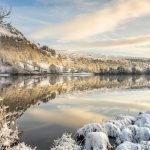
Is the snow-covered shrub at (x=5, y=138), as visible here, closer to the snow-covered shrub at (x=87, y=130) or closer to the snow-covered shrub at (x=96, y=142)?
the snow-covered shrub at (x=96, y=142)

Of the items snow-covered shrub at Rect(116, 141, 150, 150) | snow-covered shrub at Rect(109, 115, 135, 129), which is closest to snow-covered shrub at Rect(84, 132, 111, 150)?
snow-covered shrub at Rect(116, 141, 150, 150)

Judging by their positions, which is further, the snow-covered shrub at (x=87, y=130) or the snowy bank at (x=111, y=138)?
the snow-covered shrub at (x=87, y=130)

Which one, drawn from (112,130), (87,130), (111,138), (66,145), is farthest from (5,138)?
(112,130)

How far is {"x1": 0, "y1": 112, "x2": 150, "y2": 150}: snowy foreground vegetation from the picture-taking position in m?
17.8

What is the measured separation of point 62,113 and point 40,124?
7.31 m

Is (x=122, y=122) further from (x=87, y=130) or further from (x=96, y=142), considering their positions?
(x=96, y=142)

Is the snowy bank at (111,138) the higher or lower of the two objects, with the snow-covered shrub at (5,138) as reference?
lower

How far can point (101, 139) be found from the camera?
18.9 metres

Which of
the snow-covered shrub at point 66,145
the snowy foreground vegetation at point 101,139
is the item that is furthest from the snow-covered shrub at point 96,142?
the snow-covered shrub at point 66,145

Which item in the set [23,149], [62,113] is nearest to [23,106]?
[62,113]

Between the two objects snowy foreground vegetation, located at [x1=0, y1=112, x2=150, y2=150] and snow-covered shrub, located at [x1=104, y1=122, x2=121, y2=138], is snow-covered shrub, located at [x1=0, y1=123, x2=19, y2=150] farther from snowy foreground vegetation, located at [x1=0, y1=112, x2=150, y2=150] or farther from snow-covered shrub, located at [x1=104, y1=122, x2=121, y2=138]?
snow-covered shrub, located at [x1=104, y1=122, x2=121, y2=138]

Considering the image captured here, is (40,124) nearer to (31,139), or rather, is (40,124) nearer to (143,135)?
(31,139)

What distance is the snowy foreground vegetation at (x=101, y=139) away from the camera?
1784cm

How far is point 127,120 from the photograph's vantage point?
25.9 m
